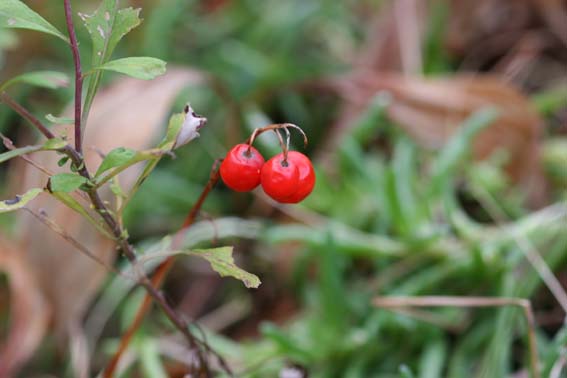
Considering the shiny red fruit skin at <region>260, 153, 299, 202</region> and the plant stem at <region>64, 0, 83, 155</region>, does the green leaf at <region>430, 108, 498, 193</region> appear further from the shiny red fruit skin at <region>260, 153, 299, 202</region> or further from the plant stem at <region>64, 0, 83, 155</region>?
the plant stem at <region>64, 0, 83, 155</region>

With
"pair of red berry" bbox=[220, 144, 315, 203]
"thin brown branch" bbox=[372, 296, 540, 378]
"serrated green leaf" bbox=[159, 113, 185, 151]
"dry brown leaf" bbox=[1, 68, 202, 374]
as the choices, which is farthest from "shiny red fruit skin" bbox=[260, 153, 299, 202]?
"dry brown leaf" bbox=[1, 68, 202, 374]

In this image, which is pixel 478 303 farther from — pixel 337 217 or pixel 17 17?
pixel 17 17

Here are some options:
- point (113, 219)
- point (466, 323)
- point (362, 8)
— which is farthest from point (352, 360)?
point (362, 8)

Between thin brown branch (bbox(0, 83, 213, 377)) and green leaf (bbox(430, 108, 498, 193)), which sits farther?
green leaf (bbox(430, 108, 498, 193))

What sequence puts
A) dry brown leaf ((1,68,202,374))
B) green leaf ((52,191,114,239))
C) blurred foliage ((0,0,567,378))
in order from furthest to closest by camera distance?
1. dry brown leaf ((1,68,202,374))
2. blurred foliage ((0,0,567,378))
3. green leaf ((52,191,114,239))

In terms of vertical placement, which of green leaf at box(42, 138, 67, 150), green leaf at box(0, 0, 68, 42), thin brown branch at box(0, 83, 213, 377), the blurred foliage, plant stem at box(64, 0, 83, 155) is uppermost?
green leaf at box(0, 0, 68, 42)

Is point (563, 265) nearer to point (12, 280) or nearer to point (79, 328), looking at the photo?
point (79, 328)
